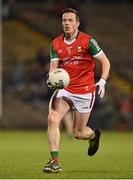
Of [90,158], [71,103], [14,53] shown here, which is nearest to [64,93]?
[71,103]

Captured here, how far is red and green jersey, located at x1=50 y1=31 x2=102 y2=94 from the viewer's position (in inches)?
477

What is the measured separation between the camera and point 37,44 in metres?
30.4

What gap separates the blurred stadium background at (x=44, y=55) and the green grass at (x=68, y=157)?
2531 mm

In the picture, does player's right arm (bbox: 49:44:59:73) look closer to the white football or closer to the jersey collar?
the jersey collar

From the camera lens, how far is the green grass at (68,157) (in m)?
11.5

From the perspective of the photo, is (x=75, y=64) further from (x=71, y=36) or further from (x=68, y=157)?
(x=68, y=157)

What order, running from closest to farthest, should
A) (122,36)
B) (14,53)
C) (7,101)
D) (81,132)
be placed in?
(81,132)
(7,101)
(14,53)
(122,36)

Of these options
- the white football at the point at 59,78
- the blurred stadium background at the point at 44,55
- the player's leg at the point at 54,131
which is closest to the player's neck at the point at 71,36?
the white football at the point at 59,78

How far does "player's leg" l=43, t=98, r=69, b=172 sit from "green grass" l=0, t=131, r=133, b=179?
0.50 feet

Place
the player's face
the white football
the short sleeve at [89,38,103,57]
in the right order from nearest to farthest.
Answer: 1. the white football
2. the player's face
3. the short sleeve at [89,38,103,57]

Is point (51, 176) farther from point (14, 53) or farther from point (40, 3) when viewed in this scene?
point (40, 3)

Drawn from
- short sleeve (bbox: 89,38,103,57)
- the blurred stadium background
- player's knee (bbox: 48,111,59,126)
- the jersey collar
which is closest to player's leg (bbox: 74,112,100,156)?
player's knee (bbox: 48,111,59,126)

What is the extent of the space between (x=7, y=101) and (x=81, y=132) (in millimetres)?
14486

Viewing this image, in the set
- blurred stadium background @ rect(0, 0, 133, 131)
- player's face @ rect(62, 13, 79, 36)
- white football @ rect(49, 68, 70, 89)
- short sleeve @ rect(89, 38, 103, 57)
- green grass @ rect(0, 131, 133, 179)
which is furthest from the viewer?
blurred stadium background @ rect(0, 0, 133, 131)
